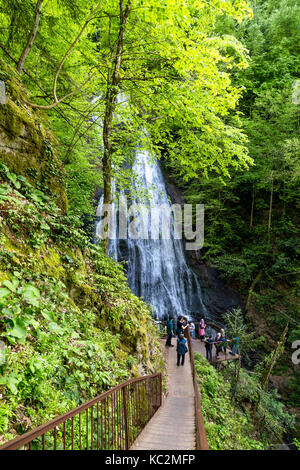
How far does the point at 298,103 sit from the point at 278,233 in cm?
1007

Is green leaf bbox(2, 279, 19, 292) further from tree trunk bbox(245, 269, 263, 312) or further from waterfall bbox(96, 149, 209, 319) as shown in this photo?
tree trunk bbox(245, 269, 263, 312)

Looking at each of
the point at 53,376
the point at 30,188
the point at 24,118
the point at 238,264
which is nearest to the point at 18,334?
the point at 53,376

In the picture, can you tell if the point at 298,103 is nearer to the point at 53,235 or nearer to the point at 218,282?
the point at 218,282

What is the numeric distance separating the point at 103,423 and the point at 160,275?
583 inches

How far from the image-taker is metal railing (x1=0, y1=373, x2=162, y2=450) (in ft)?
5.94

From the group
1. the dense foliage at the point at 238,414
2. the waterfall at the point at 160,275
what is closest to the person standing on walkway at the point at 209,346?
the dense foliage at the point at 238,414

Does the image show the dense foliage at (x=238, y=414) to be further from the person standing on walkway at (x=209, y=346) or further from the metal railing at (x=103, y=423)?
the metal railing at (x=103, y=423)

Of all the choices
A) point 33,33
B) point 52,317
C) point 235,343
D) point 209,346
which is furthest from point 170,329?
point 33,33

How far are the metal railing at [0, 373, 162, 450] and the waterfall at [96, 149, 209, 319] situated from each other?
427 inches

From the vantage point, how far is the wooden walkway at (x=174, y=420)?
3.95 m

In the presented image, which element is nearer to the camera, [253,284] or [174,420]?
[174,420]

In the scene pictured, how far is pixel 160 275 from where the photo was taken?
18.2 m

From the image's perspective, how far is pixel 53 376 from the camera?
124 inches

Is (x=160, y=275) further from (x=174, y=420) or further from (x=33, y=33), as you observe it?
(x=33, y=33)
